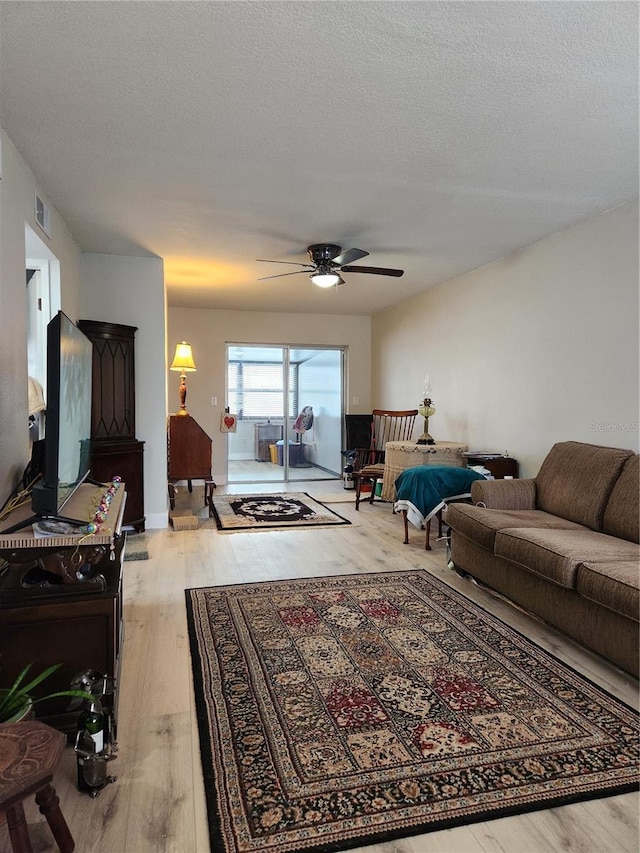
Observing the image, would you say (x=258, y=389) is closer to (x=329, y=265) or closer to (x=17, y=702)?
(x=329, y=265)

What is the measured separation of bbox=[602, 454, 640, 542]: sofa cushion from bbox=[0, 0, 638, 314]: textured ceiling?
1.69 meters

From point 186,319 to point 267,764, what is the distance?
21.3 ft

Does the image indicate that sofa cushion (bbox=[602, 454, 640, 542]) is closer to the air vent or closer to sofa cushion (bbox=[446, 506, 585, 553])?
sofa cushion (bbox=[446, 506, 585, 553])

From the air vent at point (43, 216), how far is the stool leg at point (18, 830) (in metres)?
2.95

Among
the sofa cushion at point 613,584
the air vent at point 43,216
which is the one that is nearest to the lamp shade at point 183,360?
the air vent at point 43,216

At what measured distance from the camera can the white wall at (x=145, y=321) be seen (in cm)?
475

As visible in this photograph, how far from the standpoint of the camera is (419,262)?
5.05m

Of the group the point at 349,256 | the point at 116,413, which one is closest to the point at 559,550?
the point at 349,256

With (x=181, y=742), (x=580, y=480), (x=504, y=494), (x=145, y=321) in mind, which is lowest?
(x=181, y=742)

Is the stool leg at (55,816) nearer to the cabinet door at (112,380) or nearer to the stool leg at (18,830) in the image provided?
the stool leg at (18,830)

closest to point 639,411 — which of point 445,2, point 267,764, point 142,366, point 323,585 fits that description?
point 323,585

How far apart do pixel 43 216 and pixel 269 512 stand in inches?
132

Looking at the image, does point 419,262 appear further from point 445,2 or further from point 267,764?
point 267,764

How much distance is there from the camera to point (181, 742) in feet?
6.14
